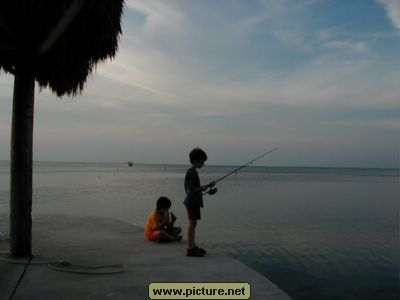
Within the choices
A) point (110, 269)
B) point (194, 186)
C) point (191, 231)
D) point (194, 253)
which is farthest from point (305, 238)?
point (110, 269)

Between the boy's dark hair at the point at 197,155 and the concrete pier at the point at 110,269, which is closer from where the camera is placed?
the concrete pier at the point at 110,269

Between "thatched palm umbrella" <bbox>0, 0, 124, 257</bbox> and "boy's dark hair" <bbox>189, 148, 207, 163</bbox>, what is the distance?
170cm

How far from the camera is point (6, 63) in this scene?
517cm

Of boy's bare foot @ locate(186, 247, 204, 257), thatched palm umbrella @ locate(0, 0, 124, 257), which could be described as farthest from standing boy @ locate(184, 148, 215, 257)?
thatched palm umbrella @ locate(0, 0, 124, 257)

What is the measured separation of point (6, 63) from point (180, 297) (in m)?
3.48

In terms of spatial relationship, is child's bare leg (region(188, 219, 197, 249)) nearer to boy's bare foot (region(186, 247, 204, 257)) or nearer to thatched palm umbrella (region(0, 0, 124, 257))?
boy's bare foot (region(186, 247, 204, 257))

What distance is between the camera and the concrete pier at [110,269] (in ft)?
13.9

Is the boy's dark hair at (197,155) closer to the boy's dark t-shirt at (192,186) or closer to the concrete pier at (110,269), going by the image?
the boy's dark t-shirt at (192,186)

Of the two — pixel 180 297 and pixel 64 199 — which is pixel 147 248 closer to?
pixel 180 297

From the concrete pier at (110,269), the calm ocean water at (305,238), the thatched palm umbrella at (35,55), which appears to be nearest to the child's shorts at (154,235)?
the concrete pier at (110,269)

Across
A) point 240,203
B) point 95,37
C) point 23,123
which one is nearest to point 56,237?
point 23,123

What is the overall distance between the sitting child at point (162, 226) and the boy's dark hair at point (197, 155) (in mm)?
1507

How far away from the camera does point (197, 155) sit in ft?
18.7

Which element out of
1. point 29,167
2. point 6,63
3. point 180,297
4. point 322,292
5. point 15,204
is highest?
point 6,63
